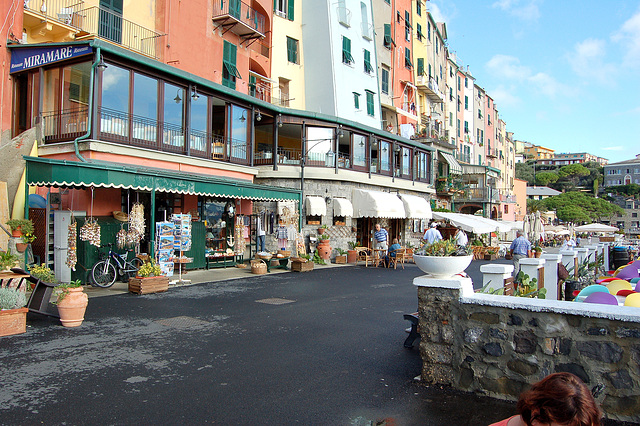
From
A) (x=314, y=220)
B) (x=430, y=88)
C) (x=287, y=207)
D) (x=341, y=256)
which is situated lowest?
(x=341, y=256)

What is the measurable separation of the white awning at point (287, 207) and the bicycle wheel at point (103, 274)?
763 centimetres

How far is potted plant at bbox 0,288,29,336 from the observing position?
6746mm

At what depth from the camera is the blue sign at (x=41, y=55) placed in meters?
13.1

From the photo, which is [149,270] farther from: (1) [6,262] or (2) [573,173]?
(2) [573,173]

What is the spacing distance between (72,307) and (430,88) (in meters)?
34.8

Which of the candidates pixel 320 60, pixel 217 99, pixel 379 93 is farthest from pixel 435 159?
pixel 217 99

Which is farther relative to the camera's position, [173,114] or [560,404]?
[173,114]

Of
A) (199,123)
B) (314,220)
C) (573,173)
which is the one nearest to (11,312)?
(199,123)

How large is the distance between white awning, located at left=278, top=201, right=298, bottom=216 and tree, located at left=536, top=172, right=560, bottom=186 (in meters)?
A: 107

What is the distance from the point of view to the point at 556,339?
166 inches

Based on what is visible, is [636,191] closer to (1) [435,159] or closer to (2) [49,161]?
(1) [435,159]

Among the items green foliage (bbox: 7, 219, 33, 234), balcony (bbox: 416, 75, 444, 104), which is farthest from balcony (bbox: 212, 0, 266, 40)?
balcony (bbox: 416, 75, 444, 104)

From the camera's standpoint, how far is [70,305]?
741 centimetres

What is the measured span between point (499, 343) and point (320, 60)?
2397 centimetres
